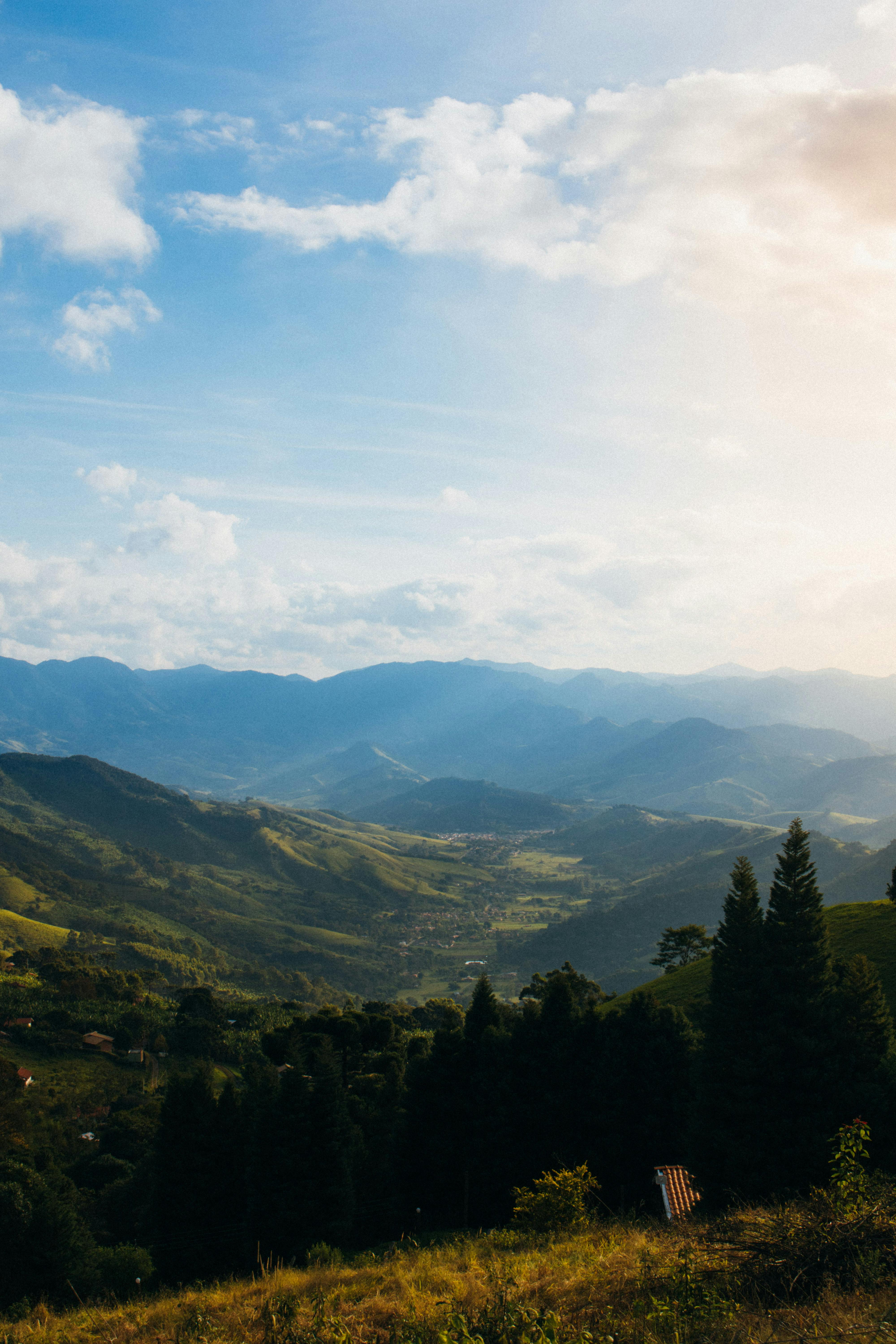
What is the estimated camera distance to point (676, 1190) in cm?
2995

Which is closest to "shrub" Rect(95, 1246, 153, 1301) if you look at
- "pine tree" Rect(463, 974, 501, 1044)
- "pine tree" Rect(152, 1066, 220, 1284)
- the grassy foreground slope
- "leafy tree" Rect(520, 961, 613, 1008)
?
"pine tree" Rect(152, 1066, 220, 1284)

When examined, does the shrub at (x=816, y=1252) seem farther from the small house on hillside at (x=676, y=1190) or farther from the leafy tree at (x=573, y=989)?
the leafy tree at (x=573, y=989)

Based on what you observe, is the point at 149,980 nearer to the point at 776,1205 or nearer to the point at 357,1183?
the point at 357,1183

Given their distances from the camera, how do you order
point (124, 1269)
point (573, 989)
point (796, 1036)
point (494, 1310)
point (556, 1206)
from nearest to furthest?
point (494, 1310) → point (556, 1206) → point (796, 1036) → point (124, 1269) → point (573, 989)

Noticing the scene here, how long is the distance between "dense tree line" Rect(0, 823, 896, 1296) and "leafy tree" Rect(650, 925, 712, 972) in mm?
39929

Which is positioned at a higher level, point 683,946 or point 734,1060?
point 734,1060

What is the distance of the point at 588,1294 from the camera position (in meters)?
12.0

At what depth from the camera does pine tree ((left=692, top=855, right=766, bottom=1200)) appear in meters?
27.2

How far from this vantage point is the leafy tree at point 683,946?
78.9m

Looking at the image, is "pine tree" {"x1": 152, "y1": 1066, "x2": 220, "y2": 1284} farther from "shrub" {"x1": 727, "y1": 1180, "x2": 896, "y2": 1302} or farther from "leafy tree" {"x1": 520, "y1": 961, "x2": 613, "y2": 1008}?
"shrub" {"x1": 727, "y1": 1180, "x2": 896, "y2": 1302}

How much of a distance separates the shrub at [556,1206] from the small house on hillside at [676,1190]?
18.5 ft

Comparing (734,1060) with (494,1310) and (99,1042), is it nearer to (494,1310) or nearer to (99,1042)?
(494,1310)

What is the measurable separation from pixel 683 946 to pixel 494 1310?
7820 centimetres

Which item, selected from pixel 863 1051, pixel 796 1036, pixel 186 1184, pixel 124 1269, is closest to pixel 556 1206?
pixel 796 1036
